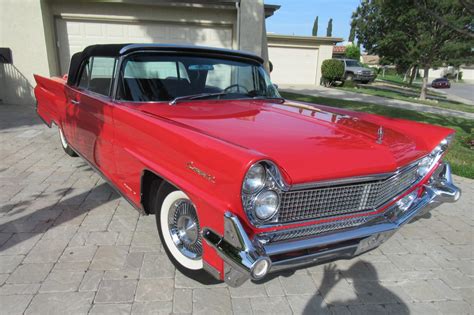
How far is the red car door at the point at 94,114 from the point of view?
3170 mm

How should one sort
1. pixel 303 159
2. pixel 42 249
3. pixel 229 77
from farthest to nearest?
1. pixel 229 77
2. pixel 42 249
3. pixel 303 159

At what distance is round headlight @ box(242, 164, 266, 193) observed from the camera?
185 cm

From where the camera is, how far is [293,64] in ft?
71.3

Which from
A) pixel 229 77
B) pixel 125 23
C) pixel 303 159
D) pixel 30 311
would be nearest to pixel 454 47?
pixel 125 23

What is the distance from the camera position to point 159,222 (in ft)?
8.64

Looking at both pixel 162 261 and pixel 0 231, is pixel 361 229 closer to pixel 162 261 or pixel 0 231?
pixel 162 261

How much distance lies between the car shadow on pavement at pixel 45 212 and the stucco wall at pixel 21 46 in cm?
671

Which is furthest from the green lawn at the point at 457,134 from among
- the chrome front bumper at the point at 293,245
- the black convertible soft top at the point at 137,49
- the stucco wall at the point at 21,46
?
the stucco wall at the point at 21,46

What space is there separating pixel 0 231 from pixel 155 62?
79.6 inches

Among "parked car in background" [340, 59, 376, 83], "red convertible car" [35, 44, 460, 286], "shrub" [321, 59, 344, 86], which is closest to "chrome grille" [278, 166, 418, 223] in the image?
"red convertible car" [35, 44, 460, 286]

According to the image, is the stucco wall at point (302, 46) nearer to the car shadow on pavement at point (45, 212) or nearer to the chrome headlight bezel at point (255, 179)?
the car shadow on pavement at point (45, 212)

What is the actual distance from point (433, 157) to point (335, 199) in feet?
4.39

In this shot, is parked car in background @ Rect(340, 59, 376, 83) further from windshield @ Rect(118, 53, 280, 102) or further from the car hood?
the car hood

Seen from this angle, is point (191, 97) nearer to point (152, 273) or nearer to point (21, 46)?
point (152, 273)
